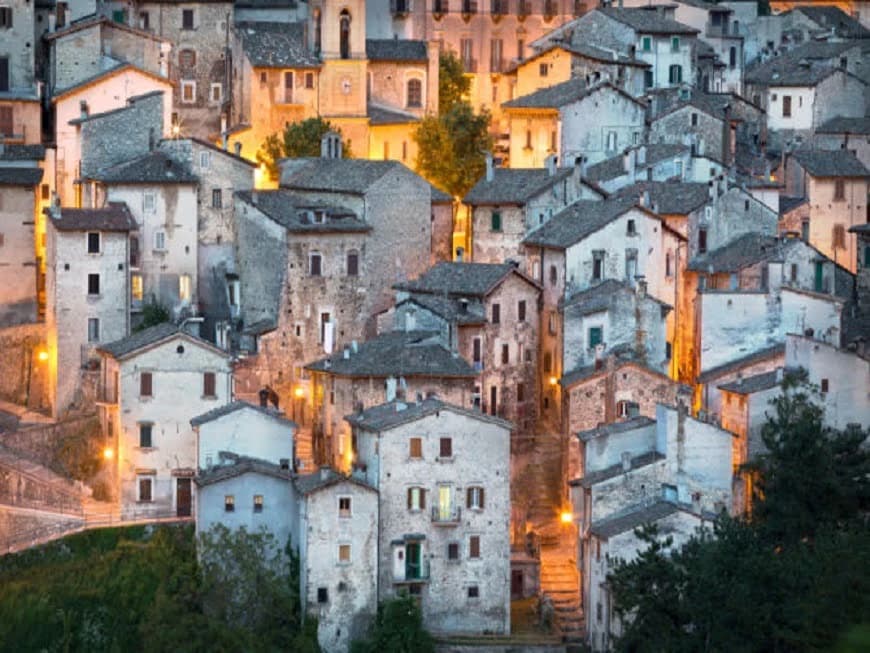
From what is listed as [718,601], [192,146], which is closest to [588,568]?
[718,601]

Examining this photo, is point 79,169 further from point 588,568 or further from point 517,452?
point 588,568

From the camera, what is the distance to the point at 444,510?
65.9 m

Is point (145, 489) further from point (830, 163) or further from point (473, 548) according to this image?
point (830, 163)

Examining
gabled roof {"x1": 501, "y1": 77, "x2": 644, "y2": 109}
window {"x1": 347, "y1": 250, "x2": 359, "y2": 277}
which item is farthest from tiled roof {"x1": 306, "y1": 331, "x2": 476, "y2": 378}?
gabled roof {"x1": 501, "y1": 77, "x2": 644, "y2": 109}

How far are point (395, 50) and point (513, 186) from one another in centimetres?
1013

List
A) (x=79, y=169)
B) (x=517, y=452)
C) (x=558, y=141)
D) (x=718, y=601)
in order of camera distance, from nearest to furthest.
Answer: (x=718, y=601) → (x=517, y=452) → (x=79, y=169) → (x=558, y=141)

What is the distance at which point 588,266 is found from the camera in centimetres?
7325

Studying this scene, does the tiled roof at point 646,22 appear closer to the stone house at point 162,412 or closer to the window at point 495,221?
the window at point 495,221

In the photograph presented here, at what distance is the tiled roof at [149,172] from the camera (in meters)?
74.1

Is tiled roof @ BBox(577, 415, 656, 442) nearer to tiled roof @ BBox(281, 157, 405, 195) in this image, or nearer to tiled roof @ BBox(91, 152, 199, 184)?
tiled roof @ BBox(281, 157, 405, 195)

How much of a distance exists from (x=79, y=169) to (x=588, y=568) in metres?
18.3

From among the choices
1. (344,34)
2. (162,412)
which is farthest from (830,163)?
(162,412)

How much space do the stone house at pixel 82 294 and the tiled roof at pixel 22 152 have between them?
5149 mm

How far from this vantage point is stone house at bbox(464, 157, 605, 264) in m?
75.6
